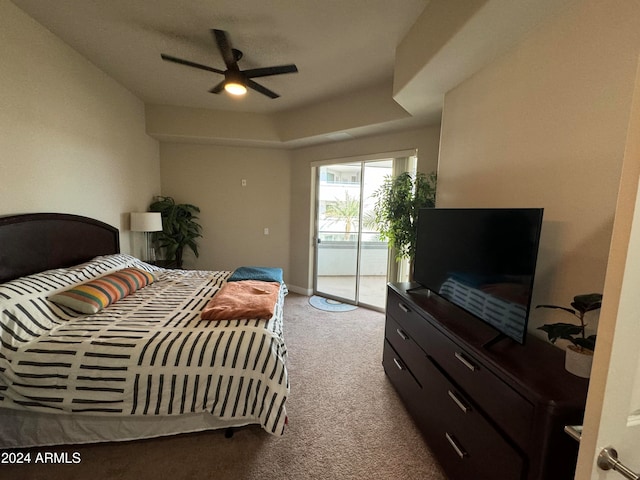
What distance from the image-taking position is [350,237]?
4250mm

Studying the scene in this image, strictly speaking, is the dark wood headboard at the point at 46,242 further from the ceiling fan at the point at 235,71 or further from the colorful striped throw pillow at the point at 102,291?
the ceiling fan at the point at 235,71

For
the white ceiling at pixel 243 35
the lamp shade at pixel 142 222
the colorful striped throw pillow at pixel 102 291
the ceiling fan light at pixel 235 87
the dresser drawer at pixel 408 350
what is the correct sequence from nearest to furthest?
the dresser drawer at pixel 408 350 < the colorful striped throw pillow at pixel 102 291 < the white ceiling at pixel 243 35 < the ceiling fan light at pixel 235 87 < the lamp shade at pixel 142 222

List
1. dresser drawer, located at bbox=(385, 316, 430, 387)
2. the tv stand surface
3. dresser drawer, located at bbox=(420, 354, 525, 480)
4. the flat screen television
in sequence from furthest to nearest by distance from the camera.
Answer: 1. dresser drawer, located at bbox=(385, 316, 430, 387)
2. the flat screen television
3. dresser drawer, located at bbox=(420, 354, 525, 480)
4. the tv stand surface

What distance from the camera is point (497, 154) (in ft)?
5.87

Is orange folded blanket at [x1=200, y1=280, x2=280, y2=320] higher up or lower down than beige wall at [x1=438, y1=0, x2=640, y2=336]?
lower down

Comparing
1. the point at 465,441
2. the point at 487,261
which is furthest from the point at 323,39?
the point at 465,441

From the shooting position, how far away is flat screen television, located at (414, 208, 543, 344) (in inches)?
49.1

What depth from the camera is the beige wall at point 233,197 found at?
4.36 metres

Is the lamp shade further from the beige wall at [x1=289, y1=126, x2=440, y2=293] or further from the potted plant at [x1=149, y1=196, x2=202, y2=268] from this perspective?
the beige wall at [x1=289, y1=126, x2=440, y2=293]

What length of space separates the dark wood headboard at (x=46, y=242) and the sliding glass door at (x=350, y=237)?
2.79 m

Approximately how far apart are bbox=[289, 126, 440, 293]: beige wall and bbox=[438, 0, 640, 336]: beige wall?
1.73 meters

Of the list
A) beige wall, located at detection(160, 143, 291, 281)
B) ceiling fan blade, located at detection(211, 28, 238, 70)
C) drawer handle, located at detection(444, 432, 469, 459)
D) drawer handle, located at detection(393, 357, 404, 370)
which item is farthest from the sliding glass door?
drawer handle, located at detection(444, 432, 469, 459)

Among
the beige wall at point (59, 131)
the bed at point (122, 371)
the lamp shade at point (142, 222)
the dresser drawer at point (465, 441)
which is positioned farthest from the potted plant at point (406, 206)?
the beige wall at point (59, 131)

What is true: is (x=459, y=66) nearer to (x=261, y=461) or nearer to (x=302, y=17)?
(x=302, y=17)
